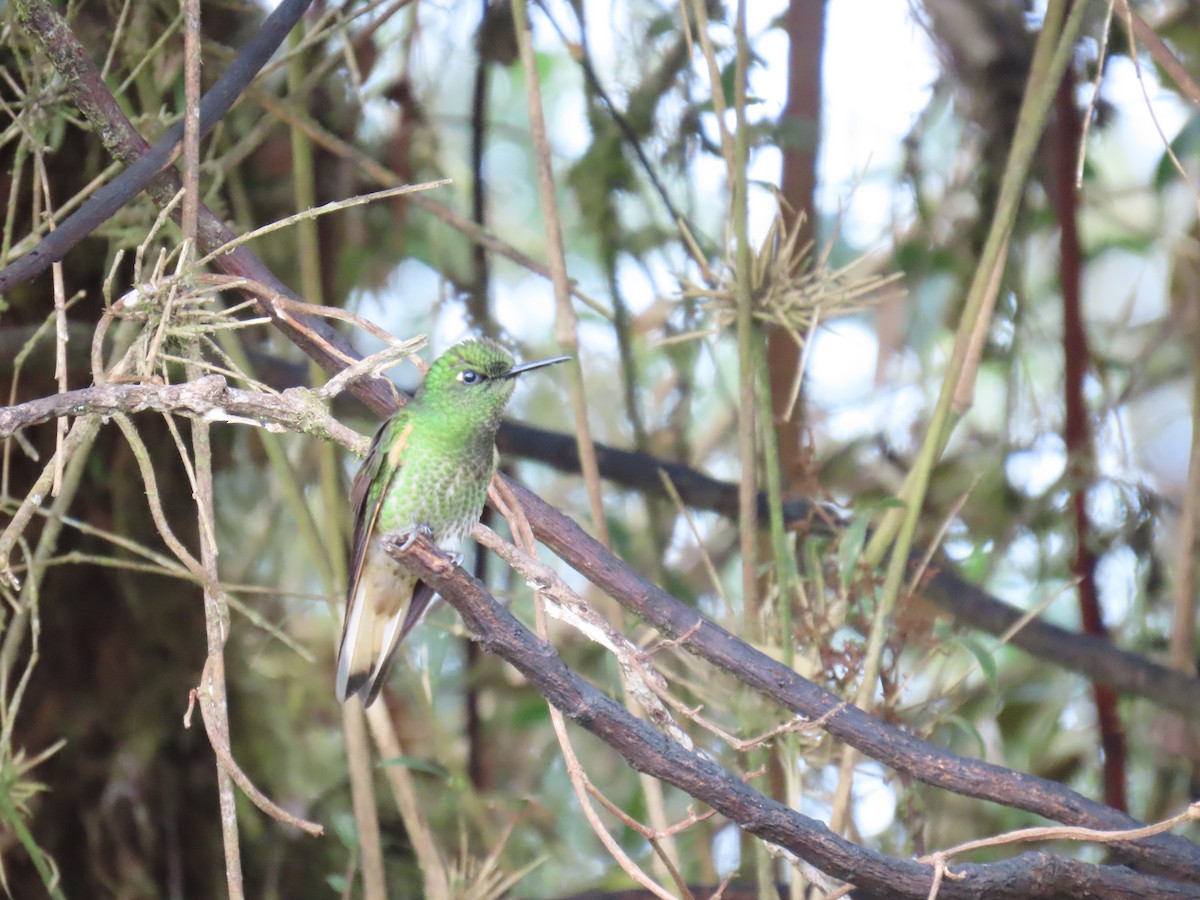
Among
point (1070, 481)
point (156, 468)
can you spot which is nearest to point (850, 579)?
point (1070, 481)

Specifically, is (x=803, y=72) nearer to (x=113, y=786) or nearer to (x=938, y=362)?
(x=938, y=362)

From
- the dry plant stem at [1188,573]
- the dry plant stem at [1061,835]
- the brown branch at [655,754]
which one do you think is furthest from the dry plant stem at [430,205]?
the dry plant stem at [1188,573]

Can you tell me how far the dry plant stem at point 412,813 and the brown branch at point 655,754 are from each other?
797 mm

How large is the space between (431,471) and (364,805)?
56 centimetres

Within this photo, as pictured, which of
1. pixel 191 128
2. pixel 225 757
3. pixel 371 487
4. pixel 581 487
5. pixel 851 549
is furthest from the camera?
pixel 581 487

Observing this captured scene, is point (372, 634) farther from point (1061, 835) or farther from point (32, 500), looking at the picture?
point (1061, 835)

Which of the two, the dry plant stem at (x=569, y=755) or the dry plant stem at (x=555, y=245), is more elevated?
the dry plant stem at (x=555, y=245)

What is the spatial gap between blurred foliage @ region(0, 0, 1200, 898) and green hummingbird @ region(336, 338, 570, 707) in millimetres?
143

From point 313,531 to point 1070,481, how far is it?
5.74 ft

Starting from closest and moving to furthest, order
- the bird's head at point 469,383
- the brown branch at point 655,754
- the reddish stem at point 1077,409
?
the brown branch at point 655,754 < the bird's head at point 469,383 < the reddish stem at point 1077,409

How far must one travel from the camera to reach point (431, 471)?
82.0 inches

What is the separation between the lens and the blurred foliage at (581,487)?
7.69 ft

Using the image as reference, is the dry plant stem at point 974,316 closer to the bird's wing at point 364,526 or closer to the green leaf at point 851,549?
the green leaf at point 851,549

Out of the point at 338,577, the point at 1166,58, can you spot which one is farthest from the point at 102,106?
the point at 1166,58
